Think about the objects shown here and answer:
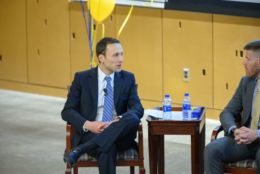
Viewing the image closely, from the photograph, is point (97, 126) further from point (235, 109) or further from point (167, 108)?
point (235, 109)

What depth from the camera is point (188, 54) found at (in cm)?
835

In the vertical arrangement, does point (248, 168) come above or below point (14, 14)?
below

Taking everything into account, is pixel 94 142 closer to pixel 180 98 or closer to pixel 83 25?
pixel 180 98

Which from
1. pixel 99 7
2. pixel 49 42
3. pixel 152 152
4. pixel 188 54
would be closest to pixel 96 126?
pixel 152 152

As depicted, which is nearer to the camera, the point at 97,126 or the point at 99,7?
the point at 97,126

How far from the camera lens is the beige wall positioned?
808cm

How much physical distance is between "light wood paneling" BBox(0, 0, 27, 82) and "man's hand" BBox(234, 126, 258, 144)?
5.41 meters

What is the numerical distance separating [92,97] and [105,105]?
11 centimetres

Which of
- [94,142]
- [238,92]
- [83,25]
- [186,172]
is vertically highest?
[83,25]

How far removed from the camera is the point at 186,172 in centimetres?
648

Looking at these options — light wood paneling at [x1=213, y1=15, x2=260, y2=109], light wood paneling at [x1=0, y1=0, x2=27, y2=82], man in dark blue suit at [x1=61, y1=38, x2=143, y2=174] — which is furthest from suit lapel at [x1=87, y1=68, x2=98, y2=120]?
light wood paneling at [x1=0, y1=0, x2=27, y2=82]

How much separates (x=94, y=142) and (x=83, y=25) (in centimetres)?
418

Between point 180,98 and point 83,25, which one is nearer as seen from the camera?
point 180,98

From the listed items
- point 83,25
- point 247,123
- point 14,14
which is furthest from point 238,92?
point 14,14
